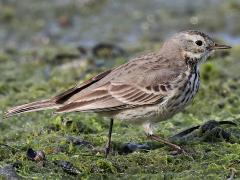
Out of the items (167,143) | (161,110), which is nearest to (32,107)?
(161,110)

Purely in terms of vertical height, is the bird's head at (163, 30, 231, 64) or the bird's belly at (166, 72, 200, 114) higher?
the bird's head at (163, 30, 231, 64)

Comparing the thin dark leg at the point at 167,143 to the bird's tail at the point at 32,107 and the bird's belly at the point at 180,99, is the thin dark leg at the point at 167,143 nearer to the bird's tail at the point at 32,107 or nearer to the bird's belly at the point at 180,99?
the bird's belly at the point at 180,99

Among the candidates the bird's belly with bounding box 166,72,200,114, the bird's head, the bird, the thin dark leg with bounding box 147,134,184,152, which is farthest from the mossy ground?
the bird's head

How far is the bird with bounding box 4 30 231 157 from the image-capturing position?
826cm

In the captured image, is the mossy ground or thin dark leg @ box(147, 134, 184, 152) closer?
the mossy ground

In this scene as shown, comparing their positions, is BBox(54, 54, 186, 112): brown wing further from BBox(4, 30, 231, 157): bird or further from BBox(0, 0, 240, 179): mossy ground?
BBox(0, 0, 240, 179): mossy ground

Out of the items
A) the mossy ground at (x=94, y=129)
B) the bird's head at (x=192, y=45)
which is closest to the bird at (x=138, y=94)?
the bird's head at (x=192, y=45)

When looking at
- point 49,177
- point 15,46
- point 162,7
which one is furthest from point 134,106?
point 162,7

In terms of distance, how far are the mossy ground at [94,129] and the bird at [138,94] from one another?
1.25ft

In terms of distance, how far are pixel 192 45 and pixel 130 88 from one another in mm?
1032

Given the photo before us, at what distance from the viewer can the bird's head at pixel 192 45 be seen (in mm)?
8938

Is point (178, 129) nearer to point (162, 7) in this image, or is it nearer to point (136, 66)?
point (136, 66)

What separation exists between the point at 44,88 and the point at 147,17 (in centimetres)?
489

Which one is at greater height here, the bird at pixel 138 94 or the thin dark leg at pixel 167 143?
the bird at pixel 138 94
